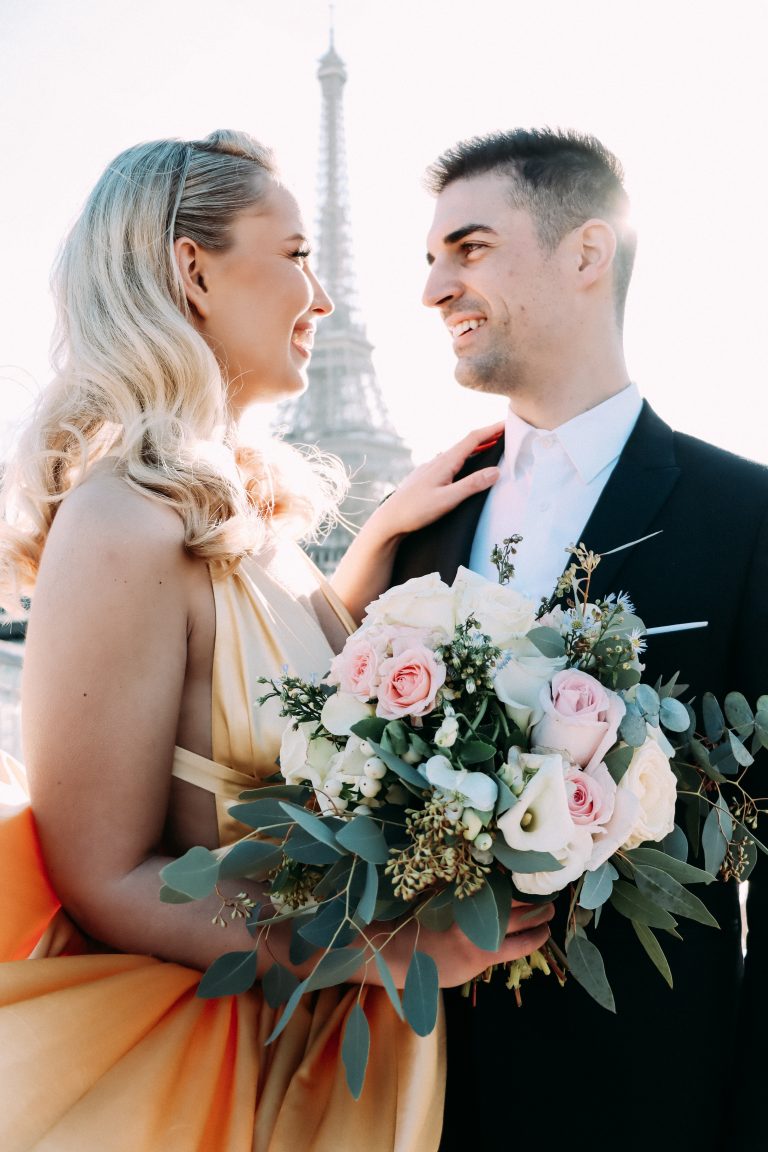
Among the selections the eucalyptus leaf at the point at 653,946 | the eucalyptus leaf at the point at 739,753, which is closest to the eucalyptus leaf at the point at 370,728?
the eucalyptus leaf at the point at 653,946

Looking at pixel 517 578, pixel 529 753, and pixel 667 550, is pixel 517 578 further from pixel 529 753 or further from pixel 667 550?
pixel 529 753

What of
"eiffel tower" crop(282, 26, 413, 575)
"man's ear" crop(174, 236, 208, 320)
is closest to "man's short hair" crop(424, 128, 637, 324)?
"man's ear" crop(174, 236, 208, 320)

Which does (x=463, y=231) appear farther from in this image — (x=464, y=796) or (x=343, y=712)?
(x=464, y=796)

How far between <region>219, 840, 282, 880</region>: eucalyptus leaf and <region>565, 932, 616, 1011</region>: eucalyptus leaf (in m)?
0.70

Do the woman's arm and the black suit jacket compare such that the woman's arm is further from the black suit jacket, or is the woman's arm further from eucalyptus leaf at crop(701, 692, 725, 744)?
eucalyptus leaf at crop(701, 692, 725, 744)

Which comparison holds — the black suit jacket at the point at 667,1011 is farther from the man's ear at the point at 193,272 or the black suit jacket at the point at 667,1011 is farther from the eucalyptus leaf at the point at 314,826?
the man's ear at the point at 193,272

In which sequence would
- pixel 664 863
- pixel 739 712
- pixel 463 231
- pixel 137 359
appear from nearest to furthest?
pixel 664 863, pixel 739 712, pixel 137 359, pixel 463 231

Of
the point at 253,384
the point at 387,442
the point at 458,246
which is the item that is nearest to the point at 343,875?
the point at 253,384

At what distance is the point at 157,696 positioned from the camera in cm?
245

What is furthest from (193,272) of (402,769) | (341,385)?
(341,385)

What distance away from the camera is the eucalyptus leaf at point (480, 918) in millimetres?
1841

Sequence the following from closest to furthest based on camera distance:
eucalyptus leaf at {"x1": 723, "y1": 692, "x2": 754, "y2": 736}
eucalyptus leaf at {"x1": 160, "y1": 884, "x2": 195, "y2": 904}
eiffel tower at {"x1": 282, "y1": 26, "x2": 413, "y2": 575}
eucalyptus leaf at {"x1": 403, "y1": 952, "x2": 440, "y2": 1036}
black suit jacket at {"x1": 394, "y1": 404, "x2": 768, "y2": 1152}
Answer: eucalyptus leaf at {"x1": 403, "y1": 952, "x2": 440, "y2": 1036} < eucalyptus leaf at {"x1": 160, "y1": 884, "x2": 195, "y2": 904} < eucalyptus leaf at {"x1": 723, "y1": 692, "x2": 754, "y2": 736} < black suit jacket at {"x1": 394, "y1": 404, "x2": 768, "y2": 1152} < eiffel tower at {"x1": 282, "y1": 26, "x2": 413, "y2": 575}

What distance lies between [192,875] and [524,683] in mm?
822

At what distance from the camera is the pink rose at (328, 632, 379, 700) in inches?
80.9
